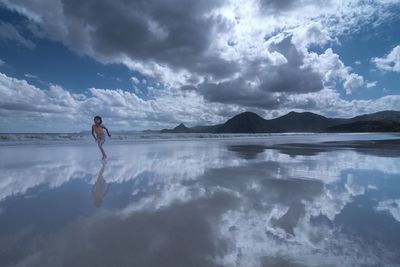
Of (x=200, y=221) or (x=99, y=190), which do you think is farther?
(x=99, y=190)

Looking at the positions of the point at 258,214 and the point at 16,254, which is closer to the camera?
the point at 16,254

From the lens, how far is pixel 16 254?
9.40 ft

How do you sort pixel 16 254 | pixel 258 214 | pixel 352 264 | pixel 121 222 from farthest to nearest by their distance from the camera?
pixel 258 214 < pixel 121 222 < pixel 16 254 < pixel 352 264

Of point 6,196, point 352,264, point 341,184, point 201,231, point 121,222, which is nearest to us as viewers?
point 352,264

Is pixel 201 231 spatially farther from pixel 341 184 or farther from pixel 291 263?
pixel 341 184

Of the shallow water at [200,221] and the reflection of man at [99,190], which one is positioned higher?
the reflection of man at [99,190]

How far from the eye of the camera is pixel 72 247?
119 inches

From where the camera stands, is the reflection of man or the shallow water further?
the reflection of man

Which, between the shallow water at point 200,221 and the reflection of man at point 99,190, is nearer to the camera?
the shallow water at point 200,221

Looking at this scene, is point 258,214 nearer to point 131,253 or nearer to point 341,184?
point 131,253

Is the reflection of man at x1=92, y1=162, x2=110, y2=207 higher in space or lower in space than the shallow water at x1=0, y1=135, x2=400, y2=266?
higher

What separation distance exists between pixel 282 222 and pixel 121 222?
2.64 meters

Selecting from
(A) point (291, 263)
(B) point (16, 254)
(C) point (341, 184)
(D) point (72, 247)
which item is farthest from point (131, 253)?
(C) point (341, 184)

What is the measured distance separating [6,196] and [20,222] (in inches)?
82.3
